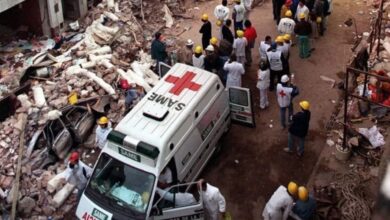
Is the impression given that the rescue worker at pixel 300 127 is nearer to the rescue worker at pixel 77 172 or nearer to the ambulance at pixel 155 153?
the ambulance at pixel 155 153

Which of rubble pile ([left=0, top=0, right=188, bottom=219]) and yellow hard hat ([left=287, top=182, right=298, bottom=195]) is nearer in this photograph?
yellow hard hat ([left=287, top=182, right=298, bottom=195])

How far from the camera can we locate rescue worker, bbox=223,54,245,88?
12008mm

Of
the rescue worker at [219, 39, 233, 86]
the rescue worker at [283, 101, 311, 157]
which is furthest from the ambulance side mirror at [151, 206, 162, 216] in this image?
the rescue worker at [219, 39, 233, 86]

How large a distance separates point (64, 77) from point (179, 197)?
5.92 meters

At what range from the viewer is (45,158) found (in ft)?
35.9

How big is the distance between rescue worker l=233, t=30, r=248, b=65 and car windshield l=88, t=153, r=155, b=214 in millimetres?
5595

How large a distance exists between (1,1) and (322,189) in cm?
957

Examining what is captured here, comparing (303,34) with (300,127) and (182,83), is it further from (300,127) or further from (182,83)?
(182,83)

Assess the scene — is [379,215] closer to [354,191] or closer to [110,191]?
[110,191]

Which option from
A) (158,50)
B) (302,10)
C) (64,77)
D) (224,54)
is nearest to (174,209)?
(224,54)

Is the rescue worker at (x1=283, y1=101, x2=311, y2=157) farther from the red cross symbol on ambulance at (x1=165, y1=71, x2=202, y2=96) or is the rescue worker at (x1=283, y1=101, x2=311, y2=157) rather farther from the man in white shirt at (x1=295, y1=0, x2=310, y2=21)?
the man in white shirt at (x1=295, y1=0, x2=310, y2=21)

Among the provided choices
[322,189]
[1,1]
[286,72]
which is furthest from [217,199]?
[1,1]

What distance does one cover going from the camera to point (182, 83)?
34.5 feet

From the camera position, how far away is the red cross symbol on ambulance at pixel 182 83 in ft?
33.8
